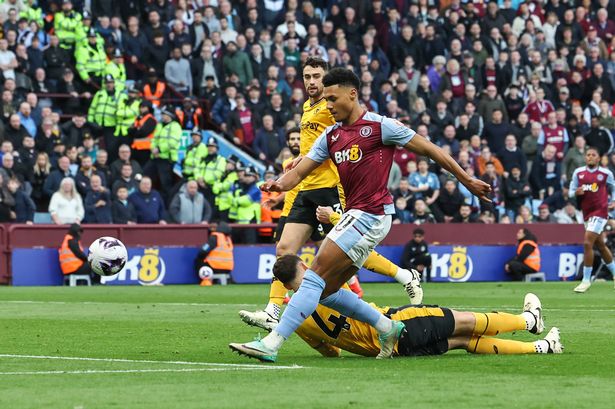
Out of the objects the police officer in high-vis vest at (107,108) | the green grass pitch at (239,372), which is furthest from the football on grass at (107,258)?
the police officer in high-vis vest at (107,108)

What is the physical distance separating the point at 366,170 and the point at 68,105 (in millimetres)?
19430

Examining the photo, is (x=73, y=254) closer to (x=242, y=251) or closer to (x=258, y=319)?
(x=242, y=251)

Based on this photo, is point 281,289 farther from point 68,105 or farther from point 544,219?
point 544,219

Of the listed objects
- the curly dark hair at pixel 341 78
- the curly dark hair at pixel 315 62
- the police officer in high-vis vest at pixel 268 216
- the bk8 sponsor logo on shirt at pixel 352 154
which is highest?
the curly dark hair at pixel 315 62

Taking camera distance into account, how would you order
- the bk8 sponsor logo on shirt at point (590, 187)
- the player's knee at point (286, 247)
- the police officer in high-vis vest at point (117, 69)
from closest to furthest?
A: the player's knee at point (286, 247), the bk8 sponsor logo on shirt at point (590, 187), the police officer in high-vis vest at point (117, 69)

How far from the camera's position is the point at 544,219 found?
31812mm

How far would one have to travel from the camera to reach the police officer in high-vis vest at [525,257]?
29.5 meters

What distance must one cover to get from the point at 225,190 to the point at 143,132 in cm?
214

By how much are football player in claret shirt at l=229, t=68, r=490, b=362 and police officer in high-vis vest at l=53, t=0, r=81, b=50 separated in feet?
62.4

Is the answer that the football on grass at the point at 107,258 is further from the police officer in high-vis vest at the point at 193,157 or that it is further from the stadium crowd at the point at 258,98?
the police officer in high-vis vest at the point at 193,157

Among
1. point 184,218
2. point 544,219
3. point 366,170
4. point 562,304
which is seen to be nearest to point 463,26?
point 544,219

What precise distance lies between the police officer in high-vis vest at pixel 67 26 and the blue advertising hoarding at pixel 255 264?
503 cm

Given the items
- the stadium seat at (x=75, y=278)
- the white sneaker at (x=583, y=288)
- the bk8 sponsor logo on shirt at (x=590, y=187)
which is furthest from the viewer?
the stadium seat at (x=75, y=278)

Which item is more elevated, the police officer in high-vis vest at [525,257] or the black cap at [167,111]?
the black cap at [167,111]
